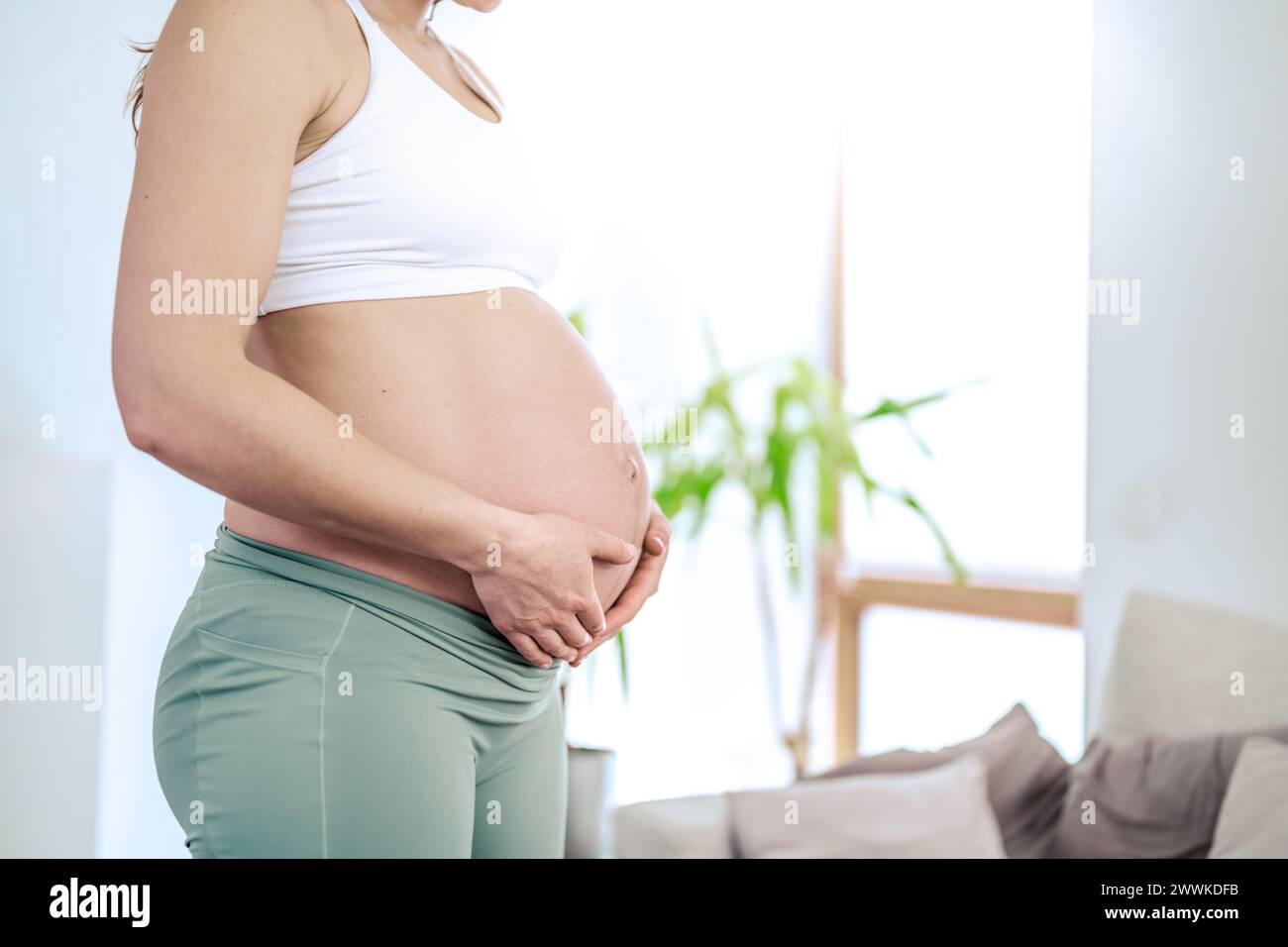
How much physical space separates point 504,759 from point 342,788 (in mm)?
138

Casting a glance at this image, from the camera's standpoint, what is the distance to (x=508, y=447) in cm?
69

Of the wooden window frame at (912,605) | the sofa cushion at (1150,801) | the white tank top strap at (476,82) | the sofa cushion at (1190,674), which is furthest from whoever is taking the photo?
the wooden window frame at (912,605)

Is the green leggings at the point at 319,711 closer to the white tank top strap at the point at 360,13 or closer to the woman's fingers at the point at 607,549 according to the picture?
the woman's fingers at the point at 607,549

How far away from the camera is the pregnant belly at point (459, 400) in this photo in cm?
61

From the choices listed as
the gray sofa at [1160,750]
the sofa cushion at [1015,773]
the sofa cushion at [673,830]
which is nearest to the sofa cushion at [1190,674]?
the gray sofa at [1160,750]

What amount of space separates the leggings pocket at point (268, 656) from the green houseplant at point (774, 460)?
152 cm

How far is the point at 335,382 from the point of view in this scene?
62 cm

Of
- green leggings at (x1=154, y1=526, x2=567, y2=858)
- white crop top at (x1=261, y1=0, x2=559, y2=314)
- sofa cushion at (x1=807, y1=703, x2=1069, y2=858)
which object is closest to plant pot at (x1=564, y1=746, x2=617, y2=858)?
sofa cushion at (x1=807, y1=703, x2=1069, y2=858)

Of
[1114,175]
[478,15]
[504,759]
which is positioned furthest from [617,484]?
[1114,175]

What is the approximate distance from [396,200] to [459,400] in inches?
5.5

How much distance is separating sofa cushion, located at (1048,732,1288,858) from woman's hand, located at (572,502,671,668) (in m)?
0.95

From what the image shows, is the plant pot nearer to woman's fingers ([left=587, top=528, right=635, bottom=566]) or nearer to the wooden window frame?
woman's fingers ([left=587, top=528, right=635, bottom=566])

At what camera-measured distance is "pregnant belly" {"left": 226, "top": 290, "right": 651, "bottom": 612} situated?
614 mm

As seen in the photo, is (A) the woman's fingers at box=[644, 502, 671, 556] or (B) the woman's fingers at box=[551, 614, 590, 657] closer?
(B) the woman's fingers at box=[551, 614, 590, 657]
